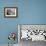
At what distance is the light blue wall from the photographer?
185 inches

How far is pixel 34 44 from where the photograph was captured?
14.2ft

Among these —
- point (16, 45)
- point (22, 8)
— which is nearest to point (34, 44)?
point (16, 45)

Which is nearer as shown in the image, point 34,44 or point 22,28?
point 34,44

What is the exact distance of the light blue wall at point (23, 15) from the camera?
15.4 ft

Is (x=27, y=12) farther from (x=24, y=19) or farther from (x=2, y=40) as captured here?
(x=2, y=40)

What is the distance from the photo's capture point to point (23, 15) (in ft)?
15.5

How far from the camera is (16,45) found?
4.52 metres

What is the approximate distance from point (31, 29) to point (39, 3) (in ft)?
3.07

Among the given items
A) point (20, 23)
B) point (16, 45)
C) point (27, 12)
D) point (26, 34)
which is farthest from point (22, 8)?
point (16, 45)

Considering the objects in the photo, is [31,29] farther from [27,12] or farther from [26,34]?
[27,12]

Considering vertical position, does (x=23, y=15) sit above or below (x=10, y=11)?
below

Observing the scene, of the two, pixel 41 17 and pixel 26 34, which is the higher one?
pixel 41 17

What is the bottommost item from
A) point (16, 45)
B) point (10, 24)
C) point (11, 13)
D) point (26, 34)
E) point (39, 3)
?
point (16, 45)

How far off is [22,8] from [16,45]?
1.27 meters
